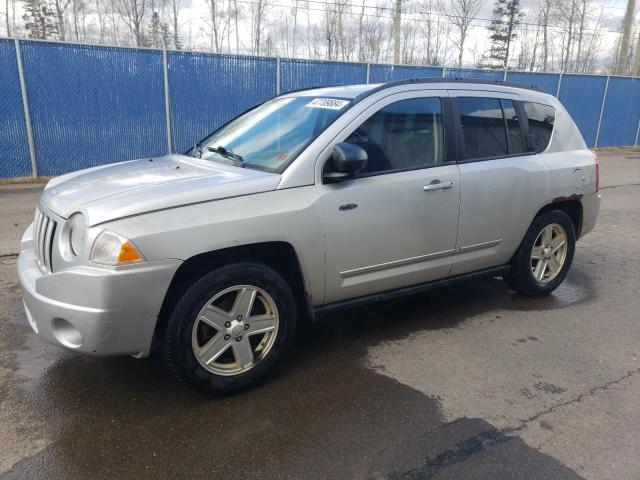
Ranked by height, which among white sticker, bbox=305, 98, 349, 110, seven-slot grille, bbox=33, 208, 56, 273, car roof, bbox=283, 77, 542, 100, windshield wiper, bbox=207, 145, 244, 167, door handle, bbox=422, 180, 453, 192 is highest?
car roof, bbox=283, 77, 542, 100

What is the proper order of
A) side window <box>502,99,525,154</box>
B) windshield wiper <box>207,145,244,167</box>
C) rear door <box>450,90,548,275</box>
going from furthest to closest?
side window <box>502,99,525,154</box> < rear door <box>450,90,548,275</box> < windshield wiper <box>207,145,244,167</box>

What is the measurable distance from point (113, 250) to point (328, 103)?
6.17 feet

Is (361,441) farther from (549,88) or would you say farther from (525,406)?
(549,88)

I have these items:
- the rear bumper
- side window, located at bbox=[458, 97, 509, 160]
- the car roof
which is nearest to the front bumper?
the car roof

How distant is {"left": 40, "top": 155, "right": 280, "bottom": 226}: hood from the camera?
9.21 feet

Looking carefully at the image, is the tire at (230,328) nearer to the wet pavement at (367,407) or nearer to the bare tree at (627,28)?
the wet pavement at (367,407)

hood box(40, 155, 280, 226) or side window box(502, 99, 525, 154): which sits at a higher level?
side window box(502, 99, 525, 154)

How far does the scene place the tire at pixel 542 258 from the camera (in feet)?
15.1

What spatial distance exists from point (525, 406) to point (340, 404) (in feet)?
3.61

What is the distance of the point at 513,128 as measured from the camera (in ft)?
14.6

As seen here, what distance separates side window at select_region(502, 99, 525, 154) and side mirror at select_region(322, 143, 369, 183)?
1.75m

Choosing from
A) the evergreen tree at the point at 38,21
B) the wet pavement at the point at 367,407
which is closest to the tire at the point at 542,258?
the wet pavement at the point at 367,407

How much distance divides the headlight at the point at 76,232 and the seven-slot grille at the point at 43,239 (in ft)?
0.52

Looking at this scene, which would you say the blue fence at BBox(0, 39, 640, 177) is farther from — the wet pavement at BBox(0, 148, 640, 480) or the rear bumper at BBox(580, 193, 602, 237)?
the rear bumper at BBox(580, 193, 602, 237)
